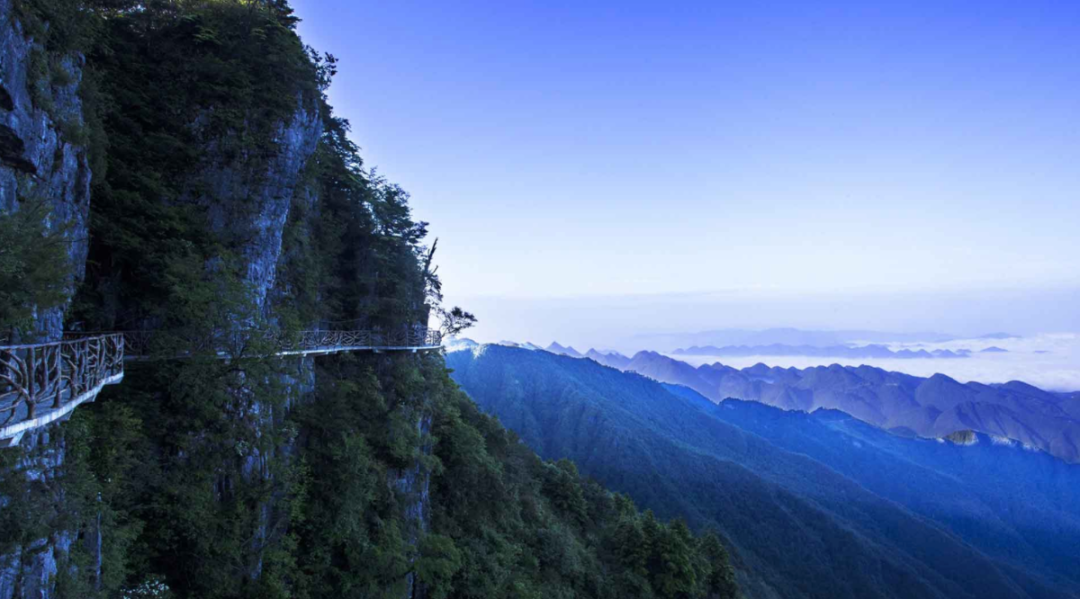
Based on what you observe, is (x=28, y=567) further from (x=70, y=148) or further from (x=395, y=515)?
(x=395, y=515)

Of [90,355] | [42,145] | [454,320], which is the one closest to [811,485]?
[454,320]

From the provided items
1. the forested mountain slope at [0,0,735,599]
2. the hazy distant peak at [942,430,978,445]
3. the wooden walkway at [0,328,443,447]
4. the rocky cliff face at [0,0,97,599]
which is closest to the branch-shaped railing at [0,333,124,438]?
the wooden walkway at [0,328,443,447]

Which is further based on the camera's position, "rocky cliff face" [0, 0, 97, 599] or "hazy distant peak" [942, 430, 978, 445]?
"hazy distant peak" [942, 430, 978, 445]

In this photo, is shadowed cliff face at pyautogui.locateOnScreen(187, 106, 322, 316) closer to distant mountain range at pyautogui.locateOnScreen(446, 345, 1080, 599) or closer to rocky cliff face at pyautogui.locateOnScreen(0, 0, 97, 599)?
rocky cliff face at pyautogui.locateOnScreen(0, 0, 97, 599)

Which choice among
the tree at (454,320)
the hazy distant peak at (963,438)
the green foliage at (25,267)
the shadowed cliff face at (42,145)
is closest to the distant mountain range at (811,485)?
the hazy distant peak at (963,438)

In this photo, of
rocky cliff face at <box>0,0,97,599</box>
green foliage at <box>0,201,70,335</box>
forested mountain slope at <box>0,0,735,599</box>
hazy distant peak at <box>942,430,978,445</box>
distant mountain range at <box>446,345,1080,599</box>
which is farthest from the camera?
hazy distant peak at <box>942,430,978,445</box>

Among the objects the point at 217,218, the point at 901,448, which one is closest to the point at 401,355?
the point at 217,218
